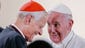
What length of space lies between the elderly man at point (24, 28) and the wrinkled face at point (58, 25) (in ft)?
0.65

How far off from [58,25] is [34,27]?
38 centimetres

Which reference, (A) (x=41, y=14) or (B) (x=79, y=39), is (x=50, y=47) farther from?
(A) (x=41, y=14)

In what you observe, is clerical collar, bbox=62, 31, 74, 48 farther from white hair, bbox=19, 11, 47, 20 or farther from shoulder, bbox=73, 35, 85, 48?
white hair, bbox=19, 11, 47, 20

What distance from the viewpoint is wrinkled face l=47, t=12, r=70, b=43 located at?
2.31 metres

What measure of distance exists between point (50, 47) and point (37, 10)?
21.8 inches

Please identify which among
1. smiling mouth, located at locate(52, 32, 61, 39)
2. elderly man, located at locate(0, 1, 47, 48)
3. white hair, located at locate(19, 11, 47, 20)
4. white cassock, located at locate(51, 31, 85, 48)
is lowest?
white cassock, located at locate(51, 31, 85, 48)

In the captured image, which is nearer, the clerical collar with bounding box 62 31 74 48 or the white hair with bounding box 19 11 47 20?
the white hair with bounding box 19 11 47 20

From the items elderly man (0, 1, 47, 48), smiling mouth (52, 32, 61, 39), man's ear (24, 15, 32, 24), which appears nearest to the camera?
elderly man (0, 1, 47, 48)

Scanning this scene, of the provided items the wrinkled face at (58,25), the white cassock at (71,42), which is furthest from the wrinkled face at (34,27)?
the white cassock at (71,42)

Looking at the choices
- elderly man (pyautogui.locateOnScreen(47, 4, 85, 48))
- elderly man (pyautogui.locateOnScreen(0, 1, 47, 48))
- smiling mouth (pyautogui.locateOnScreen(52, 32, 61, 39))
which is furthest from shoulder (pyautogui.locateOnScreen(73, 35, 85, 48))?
elderly man (pyautogui.locateOnScreen(0, 1, 47, 48))

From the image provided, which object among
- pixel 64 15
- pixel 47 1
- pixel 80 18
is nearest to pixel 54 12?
pixel 64 15

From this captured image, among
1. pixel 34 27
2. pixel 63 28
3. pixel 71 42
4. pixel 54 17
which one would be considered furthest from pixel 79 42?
pixel 34 27

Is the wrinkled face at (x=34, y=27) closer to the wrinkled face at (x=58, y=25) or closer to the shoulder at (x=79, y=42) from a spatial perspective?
the wrinkled face at (x=58, y=25)

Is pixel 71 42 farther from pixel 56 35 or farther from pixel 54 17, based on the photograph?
pixel 54 17
